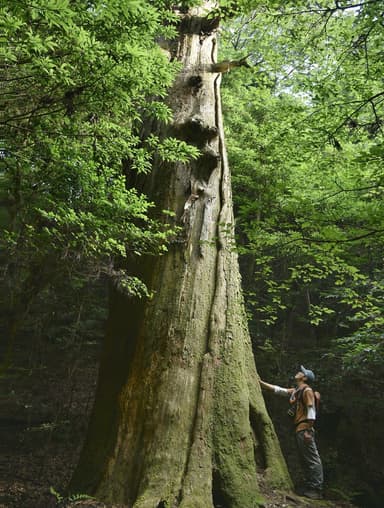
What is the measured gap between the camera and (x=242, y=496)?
3770mm

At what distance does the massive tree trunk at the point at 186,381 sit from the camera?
3764mm

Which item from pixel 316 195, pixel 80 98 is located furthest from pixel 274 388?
pixel 80 98

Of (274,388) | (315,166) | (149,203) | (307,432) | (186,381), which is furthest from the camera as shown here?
(315,166)

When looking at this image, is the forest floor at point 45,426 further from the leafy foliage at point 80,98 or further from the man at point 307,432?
the leafy foliage at point 80,98

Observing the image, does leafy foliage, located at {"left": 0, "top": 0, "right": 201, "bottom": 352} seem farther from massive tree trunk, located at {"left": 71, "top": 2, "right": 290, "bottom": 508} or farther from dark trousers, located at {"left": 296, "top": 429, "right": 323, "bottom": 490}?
dark trousers, located at {"left": 296, "top": 429, "right": 323, "bottom": 490}

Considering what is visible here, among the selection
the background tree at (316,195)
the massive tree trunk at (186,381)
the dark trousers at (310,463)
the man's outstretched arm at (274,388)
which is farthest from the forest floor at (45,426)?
the background tree at (316,195)

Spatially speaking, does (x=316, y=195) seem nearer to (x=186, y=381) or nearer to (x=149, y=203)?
(x=149, y=203)

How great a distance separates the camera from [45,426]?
6.44 m

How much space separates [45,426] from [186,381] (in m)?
3.55

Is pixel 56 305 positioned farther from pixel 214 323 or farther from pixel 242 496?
pixel 242 496

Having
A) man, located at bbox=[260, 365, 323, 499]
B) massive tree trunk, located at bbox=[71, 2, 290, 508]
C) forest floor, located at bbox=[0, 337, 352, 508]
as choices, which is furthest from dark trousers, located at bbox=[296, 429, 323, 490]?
massive tree trunk, located at bbox=[71, 2, 290, 508]

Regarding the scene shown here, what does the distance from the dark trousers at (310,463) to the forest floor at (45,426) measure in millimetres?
286

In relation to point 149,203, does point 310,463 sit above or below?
below

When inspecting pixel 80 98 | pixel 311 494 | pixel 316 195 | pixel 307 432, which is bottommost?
pixel 311 494
